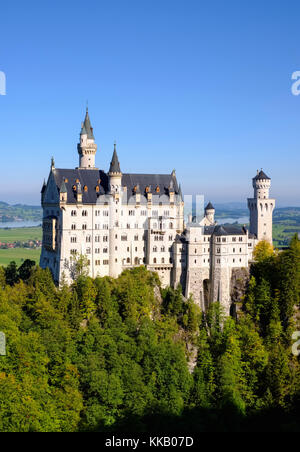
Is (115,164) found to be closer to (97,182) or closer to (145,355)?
(97,182)

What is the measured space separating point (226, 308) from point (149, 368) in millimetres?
22092

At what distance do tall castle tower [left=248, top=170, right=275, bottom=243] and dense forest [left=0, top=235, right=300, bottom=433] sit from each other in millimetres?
4789

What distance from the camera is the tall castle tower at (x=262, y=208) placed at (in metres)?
91.8

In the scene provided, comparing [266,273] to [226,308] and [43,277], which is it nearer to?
[226,308]

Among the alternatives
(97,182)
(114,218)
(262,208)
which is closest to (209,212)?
(262,208)

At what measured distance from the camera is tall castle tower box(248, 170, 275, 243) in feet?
301

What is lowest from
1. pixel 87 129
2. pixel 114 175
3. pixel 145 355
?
pixel 145 355

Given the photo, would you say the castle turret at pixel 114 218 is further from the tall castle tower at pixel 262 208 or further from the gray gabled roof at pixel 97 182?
the tall castle tower at pixel 262 208

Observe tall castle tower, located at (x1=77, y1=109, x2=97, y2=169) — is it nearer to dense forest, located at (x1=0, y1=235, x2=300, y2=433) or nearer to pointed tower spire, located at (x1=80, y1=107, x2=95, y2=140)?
pointed tower spire, located at (x1=80, y1=107, x2=95, y2=140)

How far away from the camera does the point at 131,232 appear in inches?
3312

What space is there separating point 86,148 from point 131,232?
55.3 feet

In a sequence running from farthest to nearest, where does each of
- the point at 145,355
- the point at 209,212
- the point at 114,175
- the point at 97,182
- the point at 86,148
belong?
the point at 209,212
the point at 86,148
the point at 97,182
the point at 114,175
the point at 145,355

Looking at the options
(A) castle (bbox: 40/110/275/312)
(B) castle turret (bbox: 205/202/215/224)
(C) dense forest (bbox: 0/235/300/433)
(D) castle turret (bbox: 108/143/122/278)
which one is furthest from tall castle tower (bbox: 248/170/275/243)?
(D) castle turret (bbox: 108/143/122/278)

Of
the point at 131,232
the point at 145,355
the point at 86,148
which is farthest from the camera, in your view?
the point at 86,148
